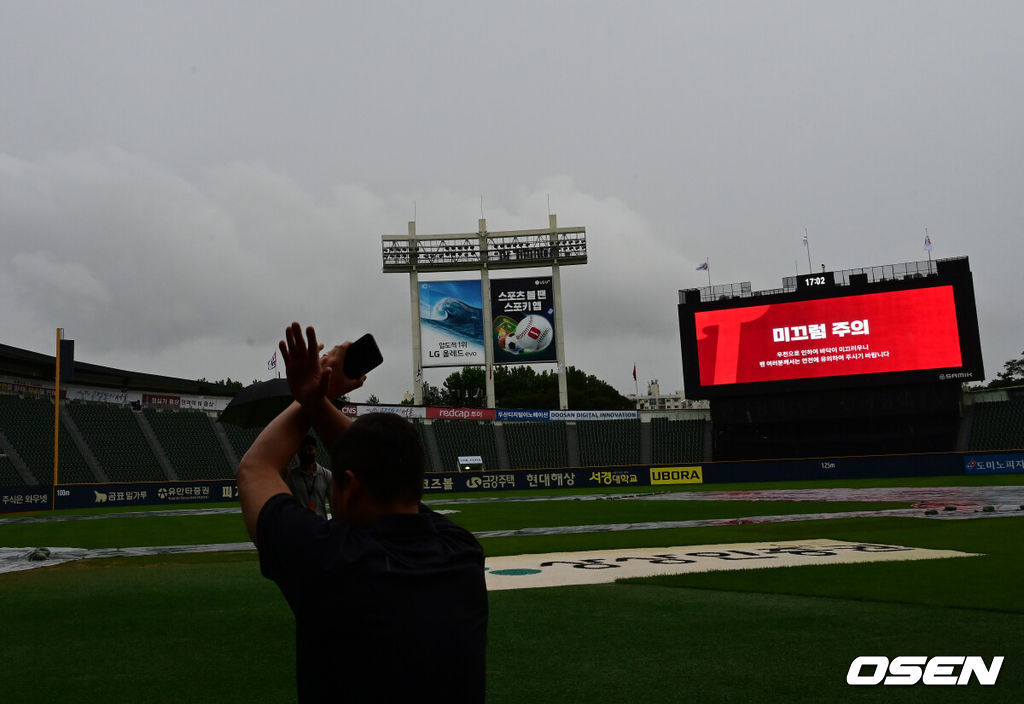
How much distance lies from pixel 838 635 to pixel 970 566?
5.53 metres

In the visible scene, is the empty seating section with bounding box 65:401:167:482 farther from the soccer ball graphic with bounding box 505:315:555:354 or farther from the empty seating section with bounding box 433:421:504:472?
the soccer ball graphic with bounding box 505:315:555:354

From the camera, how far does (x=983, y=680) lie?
18.8 feet

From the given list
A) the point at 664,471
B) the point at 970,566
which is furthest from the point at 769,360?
the point at 970,566

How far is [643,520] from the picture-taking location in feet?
80.2

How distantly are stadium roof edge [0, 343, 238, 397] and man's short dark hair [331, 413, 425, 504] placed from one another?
49614mm

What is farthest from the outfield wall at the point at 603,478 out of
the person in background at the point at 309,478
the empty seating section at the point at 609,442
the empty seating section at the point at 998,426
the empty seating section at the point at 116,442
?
the person in background at the point at 309,478

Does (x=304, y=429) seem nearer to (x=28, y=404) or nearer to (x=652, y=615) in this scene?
(x=652, y=615)

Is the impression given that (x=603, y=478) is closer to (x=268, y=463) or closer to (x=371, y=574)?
(x=268, y=463)

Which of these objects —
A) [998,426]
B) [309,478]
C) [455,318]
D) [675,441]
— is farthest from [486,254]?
[309,478]

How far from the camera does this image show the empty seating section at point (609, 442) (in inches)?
2527

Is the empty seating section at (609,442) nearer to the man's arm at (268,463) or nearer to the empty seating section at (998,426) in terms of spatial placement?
the empty seating section at (998,426)

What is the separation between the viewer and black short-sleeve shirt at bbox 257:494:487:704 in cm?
225

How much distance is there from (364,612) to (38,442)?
5456cm

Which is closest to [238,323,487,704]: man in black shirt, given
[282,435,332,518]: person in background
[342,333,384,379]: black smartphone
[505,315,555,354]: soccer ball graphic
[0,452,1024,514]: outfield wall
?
[342,333,384,379]: black smartphone
